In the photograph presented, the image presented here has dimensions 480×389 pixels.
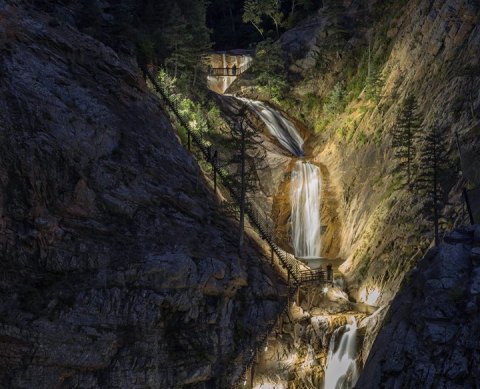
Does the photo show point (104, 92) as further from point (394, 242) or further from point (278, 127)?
point (278, 127)

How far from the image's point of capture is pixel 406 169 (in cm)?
3731

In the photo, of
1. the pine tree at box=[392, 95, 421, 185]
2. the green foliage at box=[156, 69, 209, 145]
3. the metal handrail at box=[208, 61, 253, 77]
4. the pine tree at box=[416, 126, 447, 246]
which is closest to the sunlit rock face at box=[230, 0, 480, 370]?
the pine tree at box=[416, 126, 447, 246]

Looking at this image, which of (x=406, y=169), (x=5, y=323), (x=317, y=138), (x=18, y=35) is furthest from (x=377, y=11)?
(x=5, y=323)

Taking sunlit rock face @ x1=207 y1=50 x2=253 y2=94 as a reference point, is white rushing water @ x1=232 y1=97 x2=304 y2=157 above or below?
below

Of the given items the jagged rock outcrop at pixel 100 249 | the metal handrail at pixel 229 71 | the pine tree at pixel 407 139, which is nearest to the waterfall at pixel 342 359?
the jagged rock outcrop at pixel 100 249

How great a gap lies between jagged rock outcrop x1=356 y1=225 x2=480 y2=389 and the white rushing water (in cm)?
3464

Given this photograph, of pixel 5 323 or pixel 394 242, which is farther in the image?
pixel 394 242

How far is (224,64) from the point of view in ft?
234

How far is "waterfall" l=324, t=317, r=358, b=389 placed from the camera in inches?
1086

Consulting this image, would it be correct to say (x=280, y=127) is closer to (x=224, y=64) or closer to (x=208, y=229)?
(x=224, y=64)

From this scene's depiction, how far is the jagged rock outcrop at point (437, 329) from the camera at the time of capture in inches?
644

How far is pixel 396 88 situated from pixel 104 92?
26.7m

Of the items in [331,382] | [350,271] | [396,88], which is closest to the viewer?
[331,382]

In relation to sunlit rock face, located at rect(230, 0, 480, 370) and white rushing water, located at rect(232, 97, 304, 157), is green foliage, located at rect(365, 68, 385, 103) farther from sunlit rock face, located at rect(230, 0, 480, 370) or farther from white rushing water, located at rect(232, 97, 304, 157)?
white rushing water, located at rect(232, 97, 304, 157)
